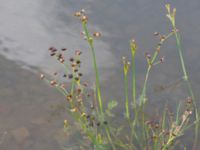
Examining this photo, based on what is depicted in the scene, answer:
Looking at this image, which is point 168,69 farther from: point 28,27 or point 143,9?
point 28,27

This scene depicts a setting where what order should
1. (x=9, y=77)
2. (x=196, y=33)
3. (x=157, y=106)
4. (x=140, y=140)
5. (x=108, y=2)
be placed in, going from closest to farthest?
1. (x=140, y=140)
2. (x=157, y=106)
3. (x=9, y=77)
4. (x=196, y=33)
5. (x=108, y=2)

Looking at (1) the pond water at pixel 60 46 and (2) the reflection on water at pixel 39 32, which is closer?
(1) the pond water at pixel 60 46

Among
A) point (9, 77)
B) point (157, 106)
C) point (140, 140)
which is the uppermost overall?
point (9, 77)

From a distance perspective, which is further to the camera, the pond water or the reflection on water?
the reflection on water

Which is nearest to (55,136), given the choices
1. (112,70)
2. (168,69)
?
(112,70)

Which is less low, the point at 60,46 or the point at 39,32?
the point at 39,32

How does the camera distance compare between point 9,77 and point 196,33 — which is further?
point 196,33

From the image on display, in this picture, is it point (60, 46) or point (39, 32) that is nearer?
point (60, 46)

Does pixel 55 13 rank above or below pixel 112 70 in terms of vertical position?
above
